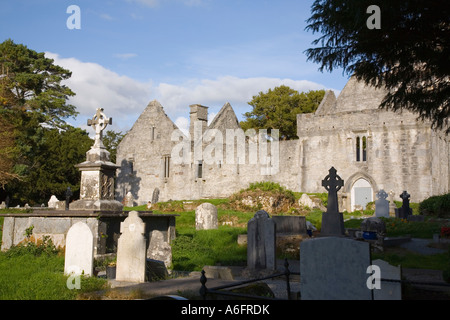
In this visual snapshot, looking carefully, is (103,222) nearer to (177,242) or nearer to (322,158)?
(177,242)

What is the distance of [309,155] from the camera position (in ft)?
113

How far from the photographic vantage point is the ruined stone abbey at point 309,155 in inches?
1205

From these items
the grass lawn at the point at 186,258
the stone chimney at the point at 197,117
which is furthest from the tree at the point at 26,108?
the grass lawn at the point at 186,258

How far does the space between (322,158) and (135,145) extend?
16.5 metres

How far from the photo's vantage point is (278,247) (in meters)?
14.5

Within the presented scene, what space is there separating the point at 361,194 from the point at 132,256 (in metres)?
25.8

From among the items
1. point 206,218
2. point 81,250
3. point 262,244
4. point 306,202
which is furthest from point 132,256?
point 306,202

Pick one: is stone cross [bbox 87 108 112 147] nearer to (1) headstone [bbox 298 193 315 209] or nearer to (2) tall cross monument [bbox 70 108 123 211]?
(2) tall cross monument [bbox 70 108 123 211]

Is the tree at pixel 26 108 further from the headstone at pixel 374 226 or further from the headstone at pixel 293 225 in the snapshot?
the headstone at pixel 374 226

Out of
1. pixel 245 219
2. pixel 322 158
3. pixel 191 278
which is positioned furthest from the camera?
pixel 322 158

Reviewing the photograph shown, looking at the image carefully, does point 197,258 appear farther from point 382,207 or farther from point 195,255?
point 382,207

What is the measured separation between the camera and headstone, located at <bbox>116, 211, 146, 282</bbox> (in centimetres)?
882

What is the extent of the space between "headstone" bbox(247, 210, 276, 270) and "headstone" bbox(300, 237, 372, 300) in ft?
16.9
